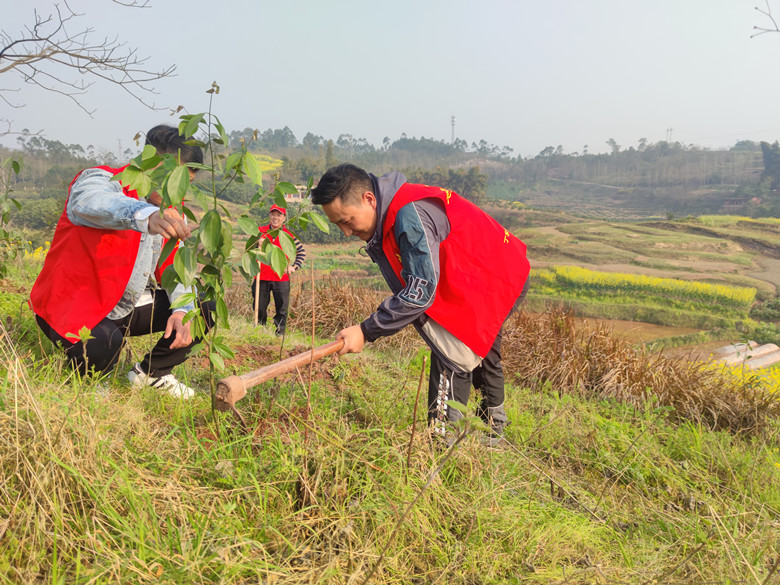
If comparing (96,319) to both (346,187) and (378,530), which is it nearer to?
(346,187)

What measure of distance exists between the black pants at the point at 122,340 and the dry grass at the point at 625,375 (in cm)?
383

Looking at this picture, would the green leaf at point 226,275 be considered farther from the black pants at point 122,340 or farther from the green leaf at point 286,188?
the black pants at point 122,340

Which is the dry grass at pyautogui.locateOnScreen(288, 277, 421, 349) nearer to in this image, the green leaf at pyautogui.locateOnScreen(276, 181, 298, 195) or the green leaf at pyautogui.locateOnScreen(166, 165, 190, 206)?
the green leaf at pyautogui.locateOnScreen(276, 181, 298, 195)

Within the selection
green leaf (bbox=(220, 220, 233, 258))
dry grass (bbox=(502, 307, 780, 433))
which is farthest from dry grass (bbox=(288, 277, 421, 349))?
green leaf (bbox=(220, 220, 233, 258))

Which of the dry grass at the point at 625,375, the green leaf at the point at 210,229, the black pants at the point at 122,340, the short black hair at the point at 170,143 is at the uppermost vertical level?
the short black hair at the point at 170,143

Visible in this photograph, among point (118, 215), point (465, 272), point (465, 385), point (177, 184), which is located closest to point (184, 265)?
point (177, 184)

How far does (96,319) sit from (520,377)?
170 inches

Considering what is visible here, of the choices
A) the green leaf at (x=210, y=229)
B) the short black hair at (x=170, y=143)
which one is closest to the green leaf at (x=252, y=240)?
the green leaf at (x=210, y=229)

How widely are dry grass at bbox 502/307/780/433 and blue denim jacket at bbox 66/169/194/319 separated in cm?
402

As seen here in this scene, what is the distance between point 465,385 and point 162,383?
5.33 ft

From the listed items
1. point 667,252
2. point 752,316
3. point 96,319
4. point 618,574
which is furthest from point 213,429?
point 667,252

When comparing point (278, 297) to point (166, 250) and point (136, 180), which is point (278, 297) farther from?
point (136, 180)

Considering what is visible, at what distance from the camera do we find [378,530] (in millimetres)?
1497

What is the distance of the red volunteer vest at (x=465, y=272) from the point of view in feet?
7.54
